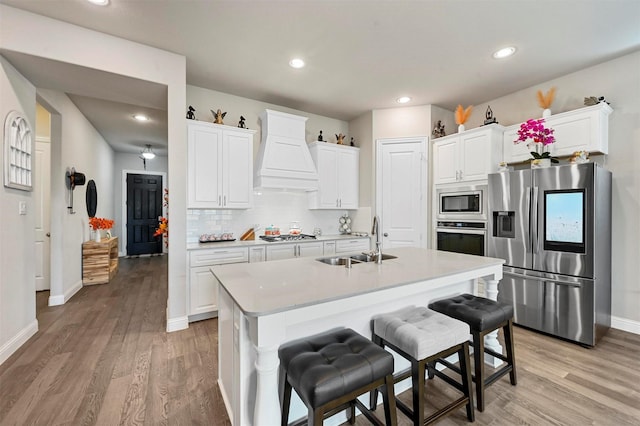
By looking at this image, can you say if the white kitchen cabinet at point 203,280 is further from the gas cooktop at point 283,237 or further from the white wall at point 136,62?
the gas cooktop at point 283,237

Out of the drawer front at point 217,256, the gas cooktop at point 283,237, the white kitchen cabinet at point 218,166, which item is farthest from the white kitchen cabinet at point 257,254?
the white kitchen cabinet at point 218,166

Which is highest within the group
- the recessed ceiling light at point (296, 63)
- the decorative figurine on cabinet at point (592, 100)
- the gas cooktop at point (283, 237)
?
the recessed ceiling light at point (296, 63)

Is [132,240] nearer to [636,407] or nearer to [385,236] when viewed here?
[385,236]

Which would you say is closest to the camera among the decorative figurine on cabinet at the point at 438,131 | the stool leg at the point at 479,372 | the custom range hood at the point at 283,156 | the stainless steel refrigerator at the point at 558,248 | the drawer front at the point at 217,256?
the stool leg at the point at 479,372

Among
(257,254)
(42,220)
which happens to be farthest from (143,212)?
(257,254)

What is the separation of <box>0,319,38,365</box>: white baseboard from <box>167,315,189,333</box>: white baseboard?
120cm

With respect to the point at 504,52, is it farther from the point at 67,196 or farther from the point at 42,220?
the point at 42,220

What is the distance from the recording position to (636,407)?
70.3 inches

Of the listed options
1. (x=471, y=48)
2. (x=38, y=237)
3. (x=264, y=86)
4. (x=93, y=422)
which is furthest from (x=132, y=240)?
(x=471, y=48)

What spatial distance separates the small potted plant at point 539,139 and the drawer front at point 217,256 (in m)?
3.50

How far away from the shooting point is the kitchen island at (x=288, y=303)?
1.21 metres

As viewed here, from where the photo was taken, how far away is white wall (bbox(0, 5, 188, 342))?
228 cm

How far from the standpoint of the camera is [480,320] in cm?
177

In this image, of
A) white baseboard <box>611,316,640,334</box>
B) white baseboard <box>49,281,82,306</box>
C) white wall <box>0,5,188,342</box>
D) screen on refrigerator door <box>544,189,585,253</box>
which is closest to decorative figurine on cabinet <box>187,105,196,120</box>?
white wall <box>0,5,188,342</box>
